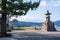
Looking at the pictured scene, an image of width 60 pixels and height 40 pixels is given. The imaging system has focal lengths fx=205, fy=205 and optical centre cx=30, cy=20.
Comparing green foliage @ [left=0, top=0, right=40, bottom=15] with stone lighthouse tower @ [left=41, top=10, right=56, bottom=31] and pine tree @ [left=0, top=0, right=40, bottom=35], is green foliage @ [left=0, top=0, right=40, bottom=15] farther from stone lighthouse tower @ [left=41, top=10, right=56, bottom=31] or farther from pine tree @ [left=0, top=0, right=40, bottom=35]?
stone lighthouse tower @ [left=41, top=10, right=56, bottom=31]

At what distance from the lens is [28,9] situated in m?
21.0

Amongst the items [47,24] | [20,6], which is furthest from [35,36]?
[47,24]

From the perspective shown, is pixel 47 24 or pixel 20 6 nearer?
pixel 20 6

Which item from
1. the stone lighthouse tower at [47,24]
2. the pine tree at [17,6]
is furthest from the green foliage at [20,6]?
the stone lighthouse tower at [47,24]

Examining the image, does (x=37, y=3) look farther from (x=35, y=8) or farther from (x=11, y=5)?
(x=11, y=5)

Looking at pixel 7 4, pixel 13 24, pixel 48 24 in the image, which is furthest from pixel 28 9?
pixel 13 24

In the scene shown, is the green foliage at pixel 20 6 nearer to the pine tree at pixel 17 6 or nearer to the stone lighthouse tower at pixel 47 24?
the pine tree at pixel 17 6

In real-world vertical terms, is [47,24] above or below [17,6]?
below

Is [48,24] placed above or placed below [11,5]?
below

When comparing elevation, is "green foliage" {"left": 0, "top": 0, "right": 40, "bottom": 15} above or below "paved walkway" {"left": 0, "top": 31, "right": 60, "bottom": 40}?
above

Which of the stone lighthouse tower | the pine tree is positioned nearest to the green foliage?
the pine tree

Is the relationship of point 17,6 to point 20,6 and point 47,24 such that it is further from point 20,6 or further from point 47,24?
point 47,24

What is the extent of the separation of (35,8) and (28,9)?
80cm

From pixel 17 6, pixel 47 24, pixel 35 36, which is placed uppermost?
pixel 17 6
